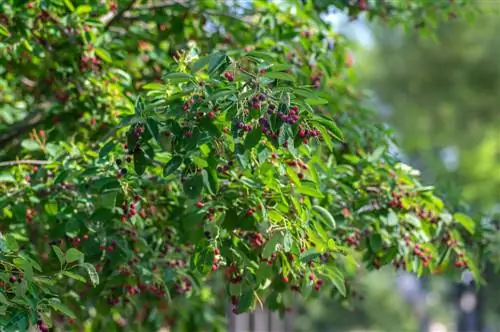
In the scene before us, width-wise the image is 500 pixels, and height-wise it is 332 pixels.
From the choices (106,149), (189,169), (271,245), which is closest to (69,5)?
(106,149)

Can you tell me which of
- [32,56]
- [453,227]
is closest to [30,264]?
[32,56]

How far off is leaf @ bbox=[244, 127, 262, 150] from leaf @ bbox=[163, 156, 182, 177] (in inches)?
15.0

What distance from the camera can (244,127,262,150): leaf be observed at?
4004 mm

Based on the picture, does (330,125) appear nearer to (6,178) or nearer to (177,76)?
(177,76)

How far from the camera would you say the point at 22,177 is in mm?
5258

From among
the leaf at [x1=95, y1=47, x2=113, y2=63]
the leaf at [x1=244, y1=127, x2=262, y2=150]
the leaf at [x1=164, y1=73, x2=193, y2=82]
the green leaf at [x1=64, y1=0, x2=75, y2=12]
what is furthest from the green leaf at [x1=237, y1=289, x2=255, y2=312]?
the green leaf at [x1=64, y1=0, x2=75, y2=12]

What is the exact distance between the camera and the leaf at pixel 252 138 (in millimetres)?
4004

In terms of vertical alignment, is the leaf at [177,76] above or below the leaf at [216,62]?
below

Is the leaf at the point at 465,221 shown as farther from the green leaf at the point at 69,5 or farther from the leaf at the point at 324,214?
the green leaf at the point at 69,5

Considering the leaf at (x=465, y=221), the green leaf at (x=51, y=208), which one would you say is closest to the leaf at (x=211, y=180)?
the green leaf at (x=51, y=208)

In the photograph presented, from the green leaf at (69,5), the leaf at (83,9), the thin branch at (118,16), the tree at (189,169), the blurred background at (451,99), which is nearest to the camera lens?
the tree at (189,169)

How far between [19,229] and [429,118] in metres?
25.7

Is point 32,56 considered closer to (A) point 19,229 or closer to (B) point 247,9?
(A) point 19,229

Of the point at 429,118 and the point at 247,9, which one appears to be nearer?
the point at 247,9
